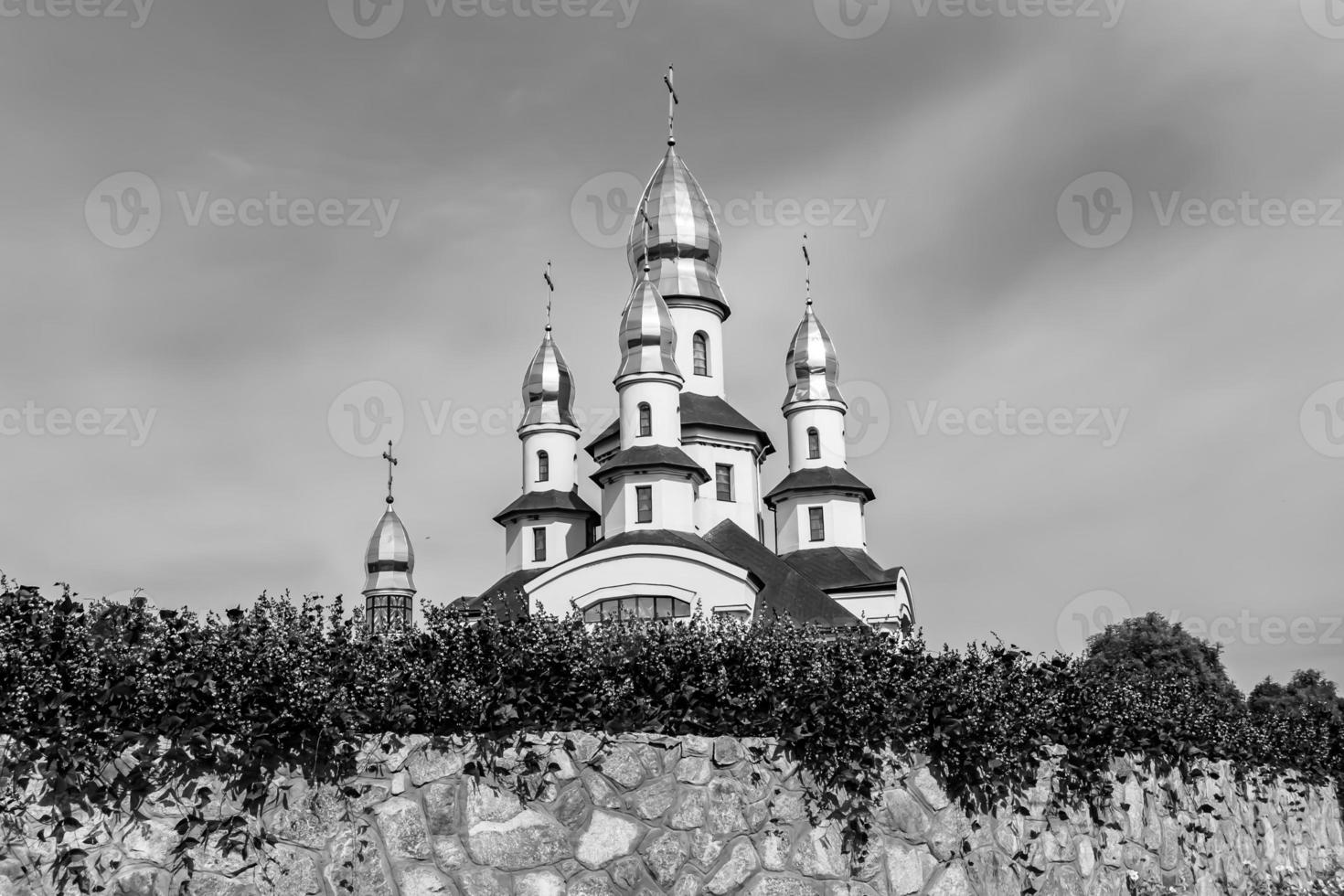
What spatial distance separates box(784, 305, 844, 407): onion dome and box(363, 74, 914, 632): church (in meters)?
0.05

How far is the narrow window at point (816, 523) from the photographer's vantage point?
44.1 metres

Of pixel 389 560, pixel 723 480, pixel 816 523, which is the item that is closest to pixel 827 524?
pixel 816 523

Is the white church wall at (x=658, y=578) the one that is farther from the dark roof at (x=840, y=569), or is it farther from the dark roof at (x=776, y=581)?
the dark roof at (x=840, y=569)

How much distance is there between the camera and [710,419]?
41.2 meters

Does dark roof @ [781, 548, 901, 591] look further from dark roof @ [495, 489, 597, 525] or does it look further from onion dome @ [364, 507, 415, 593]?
onion dome @ [364, 507, 415, 593]

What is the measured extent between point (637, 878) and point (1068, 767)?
180 inches

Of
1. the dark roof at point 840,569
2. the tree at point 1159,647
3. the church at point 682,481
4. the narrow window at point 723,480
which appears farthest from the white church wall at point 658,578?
the tree at point 1159,647

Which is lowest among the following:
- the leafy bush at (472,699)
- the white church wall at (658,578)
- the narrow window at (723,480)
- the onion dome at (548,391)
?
the leafy bush at (472,699)

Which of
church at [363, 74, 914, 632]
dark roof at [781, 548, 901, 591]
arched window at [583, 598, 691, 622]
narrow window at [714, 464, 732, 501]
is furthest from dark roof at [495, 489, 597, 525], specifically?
arched window at [583, 598, 691, 622]

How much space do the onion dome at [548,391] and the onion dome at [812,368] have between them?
7979 millimetres

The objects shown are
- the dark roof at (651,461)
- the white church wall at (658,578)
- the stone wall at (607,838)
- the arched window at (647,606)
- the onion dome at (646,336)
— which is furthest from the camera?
the onion dome at (646,336)

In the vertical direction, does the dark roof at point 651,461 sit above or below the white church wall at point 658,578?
above

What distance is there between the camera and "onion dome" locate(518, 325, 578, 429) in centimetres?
4528

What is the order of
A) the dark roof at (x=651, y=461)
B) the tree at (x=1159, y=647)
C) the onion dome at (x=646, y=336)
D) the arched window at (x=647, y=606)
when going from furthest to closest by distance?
the tree at (x=1159, y=647) → the onion dome at (x=646, y=336) → the dark roof at (x=651, y=461) → the arched window at (x=647, y=606)
